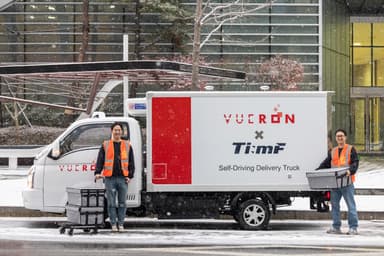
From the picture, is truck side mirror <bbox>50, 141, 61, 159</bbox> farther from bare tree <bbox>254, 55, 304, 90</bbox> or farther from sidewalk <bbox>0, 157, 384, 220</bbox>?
bare tree <bbox>254, 55, 304, 90</bbox>

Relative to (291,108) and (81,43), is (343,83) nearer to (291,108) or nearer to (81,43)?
(81,43)

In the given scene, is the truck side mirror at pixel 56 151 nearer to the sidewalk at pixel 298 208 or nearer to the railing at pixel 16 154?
the sidewalk at pixel 298 208

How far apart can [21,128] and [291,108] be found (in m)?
21.7

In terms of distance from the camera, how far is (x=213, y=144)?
1434 centimetres

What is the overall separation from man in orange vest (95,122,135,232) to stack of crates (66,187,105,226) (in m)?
0.16

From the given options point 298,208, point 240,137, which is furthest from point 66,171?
point 298,208

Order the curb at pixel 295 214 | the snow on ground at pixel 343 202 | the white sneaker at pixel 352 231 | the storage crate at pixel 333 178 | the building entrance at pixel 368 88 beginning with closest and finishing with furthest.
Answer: the storage crate at pixel 333 178 < the white sneaker at pixel 352 231 < the curb at pixel 295 214 < the snow on ground at pixel 343 202 < the building entrance at pixel 368 88

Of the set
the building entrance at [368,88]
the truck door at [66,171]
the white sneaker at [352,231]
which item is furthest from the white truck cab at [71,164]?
the building entrance at [368,88]

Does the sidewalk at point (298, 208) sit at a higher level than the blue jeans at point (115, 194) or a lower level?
lower

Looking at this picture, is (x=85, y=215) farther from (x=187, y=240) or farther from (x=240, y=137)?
(x=240, y=137)

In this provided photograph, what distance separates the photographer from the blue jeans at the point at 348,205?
13820mm

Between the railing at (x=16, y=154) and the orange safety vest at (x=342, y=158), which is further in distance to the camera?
the railing at (x=16, y=154)

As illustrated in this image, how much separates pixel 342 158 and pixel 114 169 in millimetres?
3857

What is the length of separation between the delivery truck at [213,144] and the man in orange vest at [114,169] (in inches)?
20.1
